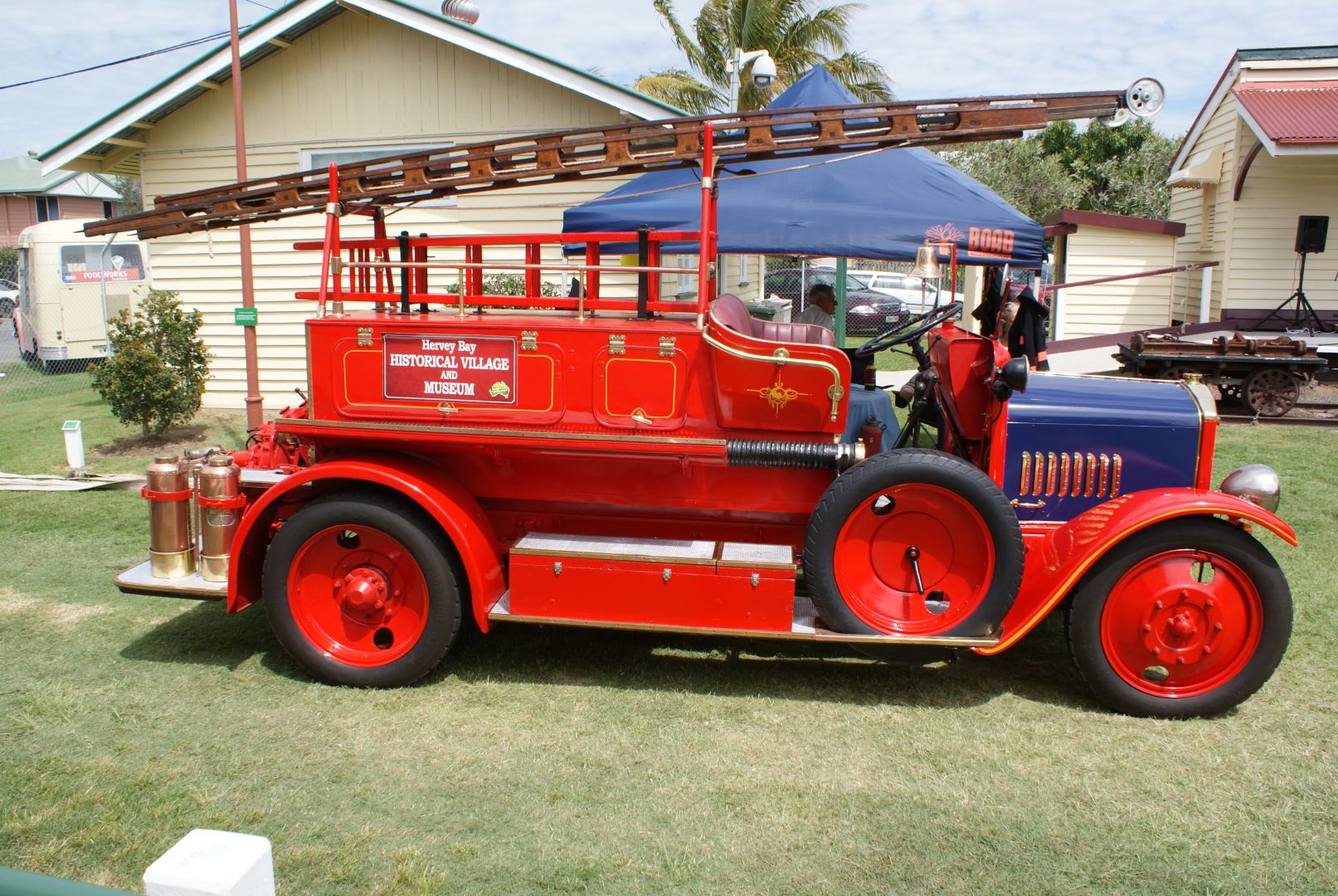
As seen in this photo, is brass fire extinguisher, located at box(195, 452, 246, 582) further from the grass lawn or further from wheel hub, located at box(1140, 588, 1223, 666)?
wheel hub, located at box(1140, 588, 1223, 666)

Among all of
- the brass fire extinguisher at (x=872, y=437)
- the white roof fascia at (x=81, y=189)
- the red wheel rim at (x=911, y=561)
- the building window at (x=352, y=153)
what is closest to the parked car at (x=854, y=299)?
the building window at (x=352, y=153)

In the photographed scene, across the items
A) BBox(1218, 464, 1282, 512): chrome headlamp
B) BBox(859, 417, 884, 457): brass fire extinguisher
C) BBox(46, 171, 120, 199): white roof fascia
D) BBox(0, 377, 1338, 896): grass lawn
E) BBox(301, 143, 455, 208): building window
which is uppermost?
BBox(46, 171, 120, 199): white roof fascia

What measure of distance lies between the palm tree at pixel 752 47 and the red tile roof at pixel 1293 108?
9.08 meters

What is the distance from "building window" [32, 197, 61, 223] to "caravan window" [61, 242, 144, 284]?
25.8 m

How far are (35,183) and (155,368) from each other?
119ft

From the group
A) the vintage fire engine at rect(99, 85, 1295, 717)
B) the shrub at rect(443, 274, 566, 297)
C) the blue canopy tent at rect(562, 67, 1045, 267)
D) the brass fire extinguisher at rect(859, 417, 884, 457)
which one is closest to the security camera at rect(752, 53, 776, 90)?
the shrub at rect(443, 274, 566, 297)

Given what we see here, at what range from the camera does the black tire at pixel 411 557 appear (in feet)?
14.1

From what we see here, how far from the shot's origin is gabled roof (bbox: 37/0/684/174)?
1059 cm

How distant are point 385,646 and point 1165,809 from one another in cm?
327

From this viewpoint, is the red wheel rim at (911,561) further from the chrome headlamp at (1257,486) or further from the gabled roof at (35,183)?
the gabled roof at (35,183)

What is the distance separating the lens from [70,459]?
834 centimetres

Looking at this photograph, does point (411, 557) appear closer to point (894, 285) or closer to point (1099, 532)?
point (1099, 532)

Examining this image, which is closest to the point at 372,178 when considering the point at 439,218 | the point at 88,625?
the point at 88,625

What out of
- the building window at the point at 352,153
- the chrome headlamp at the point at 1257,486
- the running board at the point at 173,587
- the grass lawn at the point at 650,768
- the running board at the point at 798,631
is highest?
the building window at the point at 352,153
